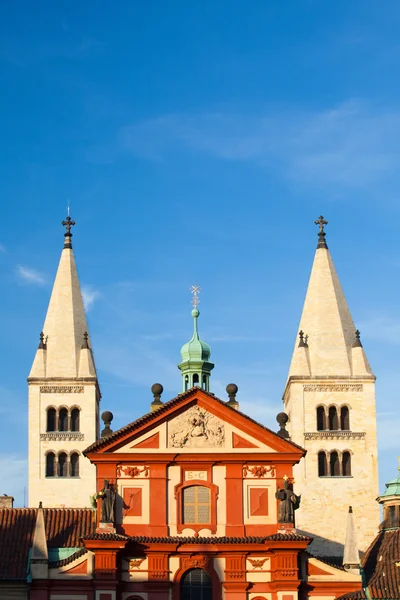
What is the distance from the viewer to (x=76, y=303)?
286 ft

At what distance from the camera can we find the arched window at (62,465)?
3280 inches

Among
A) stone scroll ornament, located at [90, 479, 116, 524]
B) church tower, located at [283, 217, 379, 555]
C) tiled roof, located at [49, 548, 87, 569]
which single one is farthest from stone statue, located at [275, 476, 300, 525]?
church tower, located at [283, 217, 379, 555]

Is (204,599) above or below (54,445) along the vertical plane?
below

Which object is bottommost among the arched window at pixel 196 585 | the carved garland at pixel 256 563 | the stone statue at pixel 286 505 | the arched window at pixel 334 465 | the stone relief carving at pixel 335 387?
the arched window at pixel 196 585

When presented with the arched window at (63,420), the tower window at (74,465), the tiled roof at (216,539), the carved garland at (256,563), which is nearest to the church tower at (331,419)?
the tower window at (74,465)

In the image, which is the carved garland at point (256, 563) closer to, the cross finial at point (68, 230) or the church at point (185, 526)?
the church at point (185, 526)

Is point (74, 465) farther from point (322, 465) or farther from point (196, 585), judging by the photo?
point (196, 585)

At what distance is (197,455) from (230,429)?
165 cm

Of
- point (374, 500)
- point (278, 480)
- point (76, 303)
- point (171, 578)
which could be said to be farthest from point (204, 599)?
point (76, 303)

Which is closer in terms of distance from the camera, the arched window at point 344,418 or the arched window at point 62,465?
the arched window at point 62,465

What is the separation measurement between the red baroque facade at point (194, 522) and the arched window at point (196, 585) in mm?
37

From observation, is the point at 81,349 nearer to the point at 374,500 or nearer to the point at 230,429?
the point at 374,500

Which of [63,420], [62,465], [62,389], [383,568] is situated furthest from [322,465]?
[383,568]

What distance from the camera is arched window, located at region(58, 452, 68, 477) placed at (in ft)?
273
